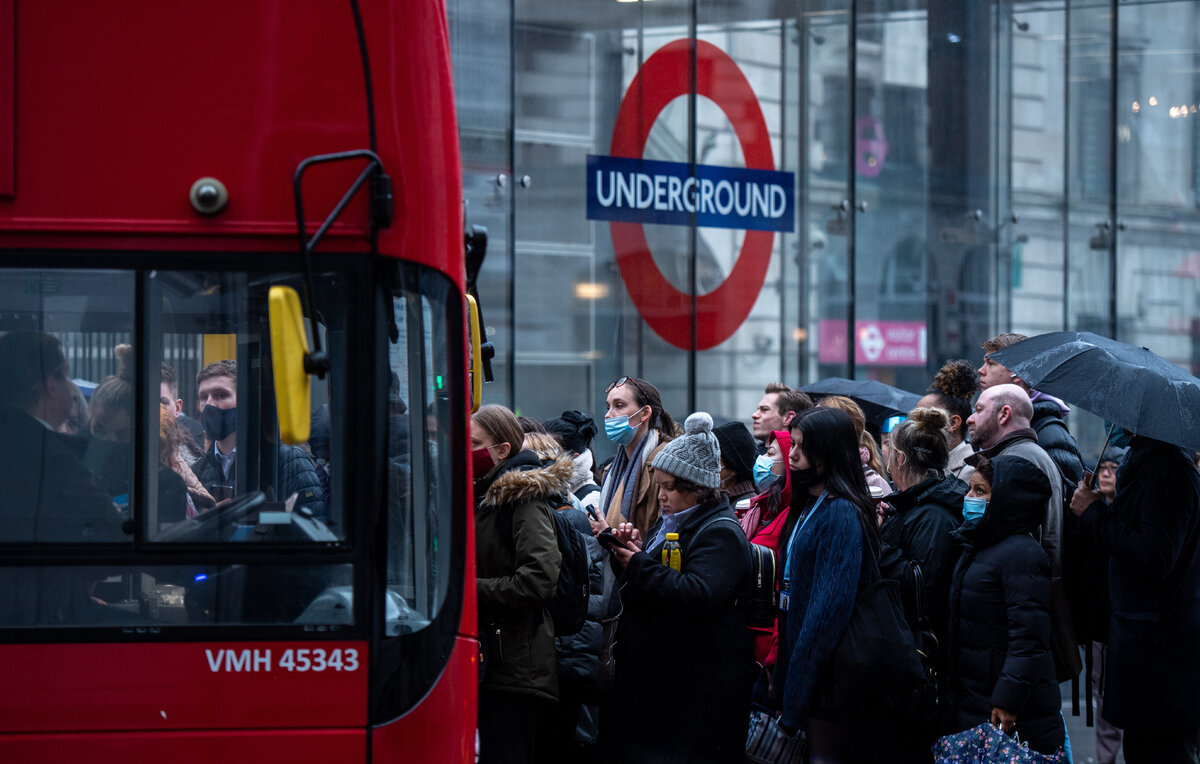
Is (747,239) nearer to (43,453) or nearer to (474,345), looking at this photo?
(474,345)

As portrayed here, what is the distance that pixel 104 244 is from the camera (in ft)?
10.6

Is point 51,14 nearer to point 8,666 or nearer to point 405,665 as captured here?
point 8,666

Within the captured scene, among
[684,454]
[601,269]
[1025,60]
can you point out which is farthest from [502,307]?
[1025,60]

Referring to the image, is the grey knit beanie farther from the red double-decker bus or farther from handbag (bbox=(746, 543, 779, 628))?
the red double-decker bus

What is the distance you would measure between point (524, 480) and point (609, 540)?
15.8 inches

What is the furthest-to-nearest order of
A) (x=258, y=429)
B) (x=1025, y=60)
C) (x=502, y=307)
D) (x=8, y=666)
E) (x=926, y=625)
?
(x=1025, y=60), (x=502, y=307), (x=926, y=625), (x=258, y=429), (x=8, y=666)

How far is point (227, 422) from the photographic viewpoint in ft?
10.8

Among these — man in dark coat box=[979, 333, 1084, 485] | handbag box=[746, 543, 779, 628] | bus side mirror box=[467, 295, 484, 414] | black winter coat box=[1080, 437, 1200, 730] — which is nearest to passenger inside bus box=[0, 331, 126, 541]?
bus side mirror box=[467, 295, 484, 414]

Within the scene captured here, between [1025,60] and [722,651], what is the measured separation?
11552mm

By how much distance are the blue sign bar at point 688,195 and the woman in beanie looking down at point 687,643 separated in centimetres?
679

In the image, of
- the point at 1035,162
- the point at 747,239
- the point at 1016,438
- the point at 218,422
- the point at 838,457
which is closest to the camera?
the point at 218,422

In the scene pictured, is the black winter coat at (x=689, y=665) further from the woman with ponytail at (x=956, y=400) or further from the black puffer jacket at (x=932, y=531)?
the woman with ponytail at (x=956, y=400)

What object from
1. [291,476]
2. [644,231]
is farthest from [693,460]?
[644,231]

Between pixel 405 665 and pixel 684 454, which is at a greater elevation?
pixel 684 454
